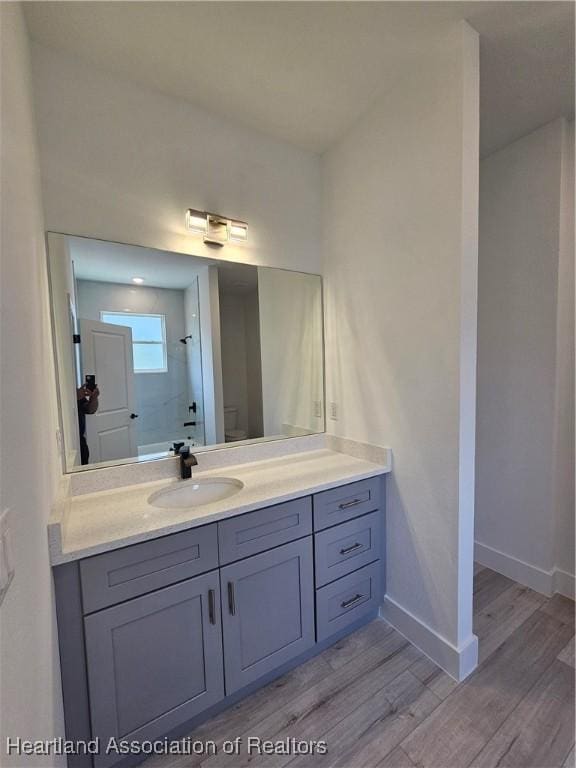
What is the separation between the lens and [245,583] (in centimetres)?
137

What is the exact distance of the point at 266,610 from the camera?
4.67 ft

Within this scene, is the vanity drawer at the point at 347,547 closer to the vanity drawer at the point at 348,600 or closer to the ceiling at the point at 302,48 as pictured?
the vanity drawer at the point at 348,600

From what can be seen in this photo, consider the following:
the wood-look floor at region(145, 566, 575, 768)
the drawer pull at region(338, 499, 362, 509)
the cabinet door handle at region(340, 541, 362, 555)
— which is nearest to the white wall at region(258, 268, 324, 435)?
the drawer pull at region(338, 499, 362, 509)

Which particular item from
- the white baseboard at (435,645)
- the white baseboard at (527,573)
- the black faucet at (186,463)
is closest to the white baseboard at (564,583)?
the white baseboard at (527,573)

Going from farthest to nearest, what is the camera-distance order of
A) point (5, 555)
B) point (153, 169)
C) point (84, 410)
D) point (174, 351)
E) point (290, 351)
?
point (290, 351) < point (174, 351) < point (153, 169) < point (84, 410) < point (5, 555)

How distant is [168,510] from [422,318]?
Answer: 139 cm

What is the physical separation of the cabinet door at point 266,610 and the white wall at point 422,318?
571 millimetres

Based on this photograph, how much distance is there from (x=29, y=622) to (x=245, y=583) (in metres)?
0.83

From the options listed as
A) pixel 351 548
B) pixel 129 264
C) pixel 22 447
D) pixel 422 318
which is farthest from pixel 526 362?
pixel 22 447

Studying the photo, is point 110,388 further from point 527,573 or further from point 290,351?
point 527,573

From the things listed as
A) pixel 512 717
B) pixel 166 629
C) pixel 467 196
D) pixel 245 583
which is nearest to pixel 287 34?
pixel 467 196

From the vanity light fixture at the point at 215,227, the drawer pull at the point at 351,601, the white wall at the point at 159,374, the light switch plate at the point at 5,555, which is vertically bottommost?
the drawer pull at the point at 351,601

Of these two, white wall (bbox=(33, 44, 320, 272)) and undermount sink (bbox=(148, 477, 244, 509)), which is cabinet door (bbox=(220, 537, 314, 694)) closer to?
undermount sink (bbox=(148, 477, 244, 509))

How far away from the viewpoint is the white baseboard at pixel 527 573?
1.97 m
